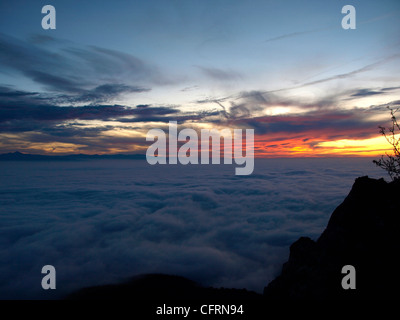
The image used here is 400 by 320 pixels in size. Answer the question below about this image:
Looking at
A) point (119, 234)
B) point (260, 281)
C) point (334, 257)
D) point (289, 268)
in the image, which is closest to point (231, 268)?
point (260, 281)

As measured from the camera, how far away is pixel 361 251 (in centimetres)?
556

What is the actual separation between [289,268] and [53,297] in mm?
16162

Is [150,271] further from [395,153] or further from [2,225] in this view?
[2,225]

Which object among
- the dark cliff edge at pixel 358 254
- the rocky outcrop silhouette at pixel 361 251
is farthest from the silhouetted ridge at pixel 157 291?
the rocky outcrop silhouette at pixel 361 251

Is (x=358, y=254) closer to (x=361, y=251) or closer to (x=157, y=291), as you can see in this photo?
(x=361, y=251)

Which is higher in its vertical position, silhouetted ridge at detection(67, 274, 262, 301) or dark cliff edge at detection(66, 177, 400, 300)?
dark cliff edge at detection(66, 177, 400, 300)

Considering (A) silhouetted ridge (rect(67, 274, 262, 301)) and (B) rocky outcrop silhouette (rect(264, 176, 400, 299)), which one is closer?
(B) rocky outcrop silhouette (rect(264, 176, 400, 299))

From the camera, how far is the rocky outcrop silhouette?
16.4 ft

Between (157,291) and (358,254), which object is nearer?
(358,254)

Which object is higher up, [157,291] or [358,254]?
[358,254]

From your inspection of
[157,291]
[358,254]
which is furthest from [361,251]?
[157,291]

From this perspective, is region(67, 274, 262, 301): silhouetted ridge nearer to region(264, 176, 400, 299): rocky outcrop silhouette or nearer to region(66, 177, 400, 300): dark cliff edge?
region(66, 177, 400, 300): dark cliff edge

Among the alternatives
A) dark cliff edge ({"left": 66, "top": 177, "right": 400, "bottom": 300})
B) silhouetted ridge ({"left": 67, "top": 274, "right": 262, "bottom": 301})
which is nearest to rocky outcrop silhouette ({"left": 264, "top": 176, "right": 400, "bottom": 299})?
dark cliff edge ({"left": 66, "top": 177, "right": 400, "bottom": 300})

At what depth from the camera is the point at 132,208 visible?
4034cm
